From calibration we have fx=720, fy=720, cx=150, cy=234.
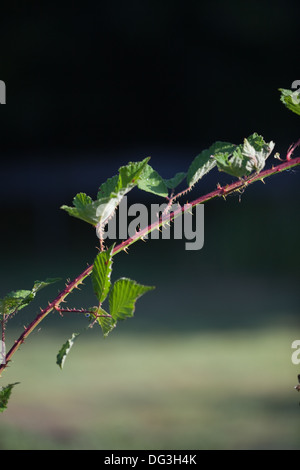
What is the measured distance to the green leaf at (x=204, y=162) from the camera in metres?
0.31

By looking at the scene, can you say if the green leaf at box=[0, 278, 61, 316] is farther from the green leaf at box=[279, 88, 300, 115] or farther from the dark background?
the dark background

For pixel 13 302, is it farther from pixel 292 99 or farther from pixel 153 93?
pixel 153 93

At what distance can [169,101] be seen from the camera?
402 cm

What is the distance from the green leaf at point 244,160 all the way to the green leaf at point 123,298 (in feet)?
0.21

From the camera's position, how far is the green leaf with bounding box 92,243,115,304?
10.7 inches

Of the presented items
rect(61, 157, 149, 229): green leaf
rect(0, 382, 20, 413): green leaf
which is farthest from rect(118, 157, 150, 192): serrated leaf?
rect(0, 382, 20, 413): green leaf

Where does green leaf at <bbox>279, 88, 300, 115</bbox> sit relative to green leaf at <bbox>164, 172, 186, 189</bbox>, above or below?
above

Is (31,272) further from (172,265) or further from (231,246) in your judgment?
(231,246)

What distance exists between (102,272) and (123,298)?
1 cm

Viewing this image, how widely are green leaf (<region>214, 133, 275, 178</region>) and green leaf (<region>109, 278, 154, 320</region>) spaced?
6 cm

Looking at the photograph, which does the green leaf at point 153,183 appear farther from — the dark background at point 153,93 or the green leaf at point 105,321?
the dark background at point 153,93

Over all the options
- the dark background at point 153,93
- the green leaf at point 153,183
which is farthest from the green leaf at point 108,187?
the dark background at point 153,93

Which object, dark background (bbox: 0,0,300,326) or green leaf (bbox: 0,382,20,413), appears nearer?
green leaf (bbox: 0,382,20,413)

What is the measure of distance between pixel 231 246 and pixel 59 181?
1354 mm
